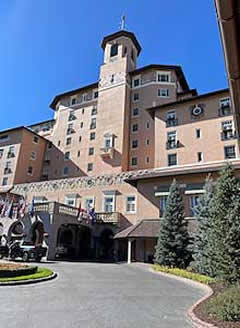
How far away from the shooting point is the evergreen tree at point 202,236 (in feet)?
56.8

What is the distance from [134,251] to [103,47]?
39139 millimetres

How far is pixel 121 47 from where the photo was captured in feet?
162

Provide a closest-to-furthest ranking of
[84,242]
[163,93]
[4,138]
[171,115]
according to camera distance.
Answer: [84,242] < [171,115] < [163,93] < [4,138]

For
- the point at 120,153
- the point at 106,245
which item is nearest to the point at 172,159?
the point at 120,153

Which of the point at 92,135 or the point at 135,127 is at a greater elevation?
the point at 135,127

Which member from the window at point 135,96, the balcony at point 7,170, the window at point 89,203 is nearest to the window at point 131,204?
the window at point 89,203

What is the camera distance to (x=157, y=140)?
120ft

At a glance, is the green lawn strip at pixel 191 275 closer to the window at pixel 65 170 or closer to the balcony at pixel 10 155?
the window at pixel 65 170

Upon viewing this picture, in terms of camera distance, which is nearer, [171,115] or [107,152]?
[171,115]

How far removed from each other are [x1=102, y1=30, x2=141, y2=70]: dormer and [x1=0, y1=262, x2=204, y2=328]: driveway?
1681 inches

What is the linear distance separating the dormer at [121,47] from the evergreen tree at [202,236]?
34.7 meters

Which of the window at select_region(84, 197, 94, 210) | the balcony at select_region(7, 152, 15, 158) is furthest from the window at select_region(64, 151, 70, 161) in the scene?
the window at select_region(84, 197, 94, 210)

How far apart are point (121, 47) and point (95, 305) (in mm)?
47531

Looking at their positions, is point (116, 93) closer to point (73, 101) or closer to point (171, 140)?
point (73, 101)
